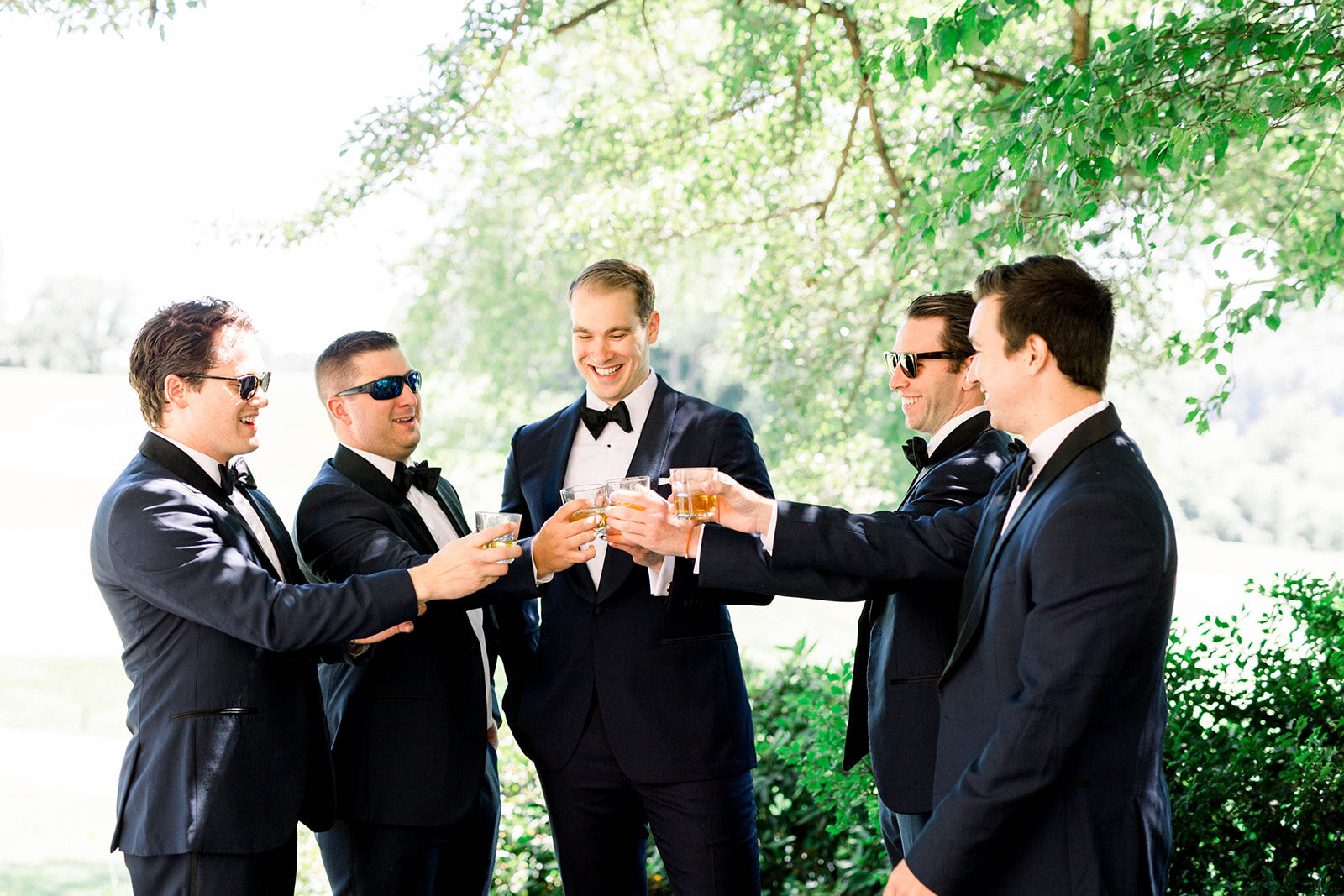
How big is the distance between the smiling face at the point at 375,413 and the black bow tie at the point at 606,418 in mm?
512

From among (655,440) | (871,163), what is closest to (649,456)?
(655,440)

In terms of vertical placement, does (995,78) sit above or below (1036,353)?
above

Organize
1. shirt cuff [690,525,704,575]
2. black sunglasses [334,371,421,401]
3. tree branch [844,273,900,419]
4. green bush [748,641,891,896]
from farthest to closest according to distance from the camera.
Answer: tree branch [844,273,900,419]
green bush [748,641,891,896]
black sunglasses [334,371,421,401]
shirt cuff [690,525,704,575]

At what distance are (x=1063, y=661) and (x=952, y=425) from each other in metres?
1.20

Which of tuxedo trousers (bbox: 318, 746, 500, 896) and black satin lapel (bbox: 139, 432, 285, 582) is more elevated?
black satin lapel (bbox: 139, 432, 285, 582)

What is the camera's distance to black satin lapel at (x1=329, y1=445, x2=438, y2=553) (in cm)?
324

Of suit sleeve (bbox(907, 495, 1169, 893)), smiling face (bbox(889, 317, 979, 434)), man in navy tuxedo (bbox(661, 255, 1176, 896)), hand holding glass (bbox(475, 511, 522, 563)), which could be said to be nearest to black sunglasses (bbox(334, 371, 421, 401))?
hand holding glass (bbox(475, 511, 522, 563))

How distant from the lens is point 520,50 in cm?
659

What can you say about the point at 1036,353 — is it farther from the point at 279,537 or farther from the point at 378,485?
the point at 279,537

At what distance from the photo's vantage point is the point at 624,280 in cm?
335

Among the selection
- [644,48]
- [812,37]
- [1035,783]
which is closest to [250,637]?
[1035,783]

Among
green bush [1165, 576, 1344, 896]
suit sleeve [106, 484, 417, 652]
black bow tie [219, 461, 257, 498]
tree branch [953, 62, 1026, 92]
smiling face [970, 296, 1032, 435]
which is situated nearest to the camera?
smiling face [970, 296, 1032, 435]

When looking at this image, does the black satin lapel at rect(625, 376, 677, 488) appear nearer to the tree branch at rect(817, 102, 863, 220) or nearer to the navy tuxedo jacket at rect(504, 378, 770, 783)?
the navy tuxedo jacket at rect(504, 378, 770, 783)

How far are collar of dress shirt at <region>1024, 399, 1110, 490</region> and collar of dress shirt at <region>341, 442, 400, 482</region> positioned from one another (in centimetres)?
188
